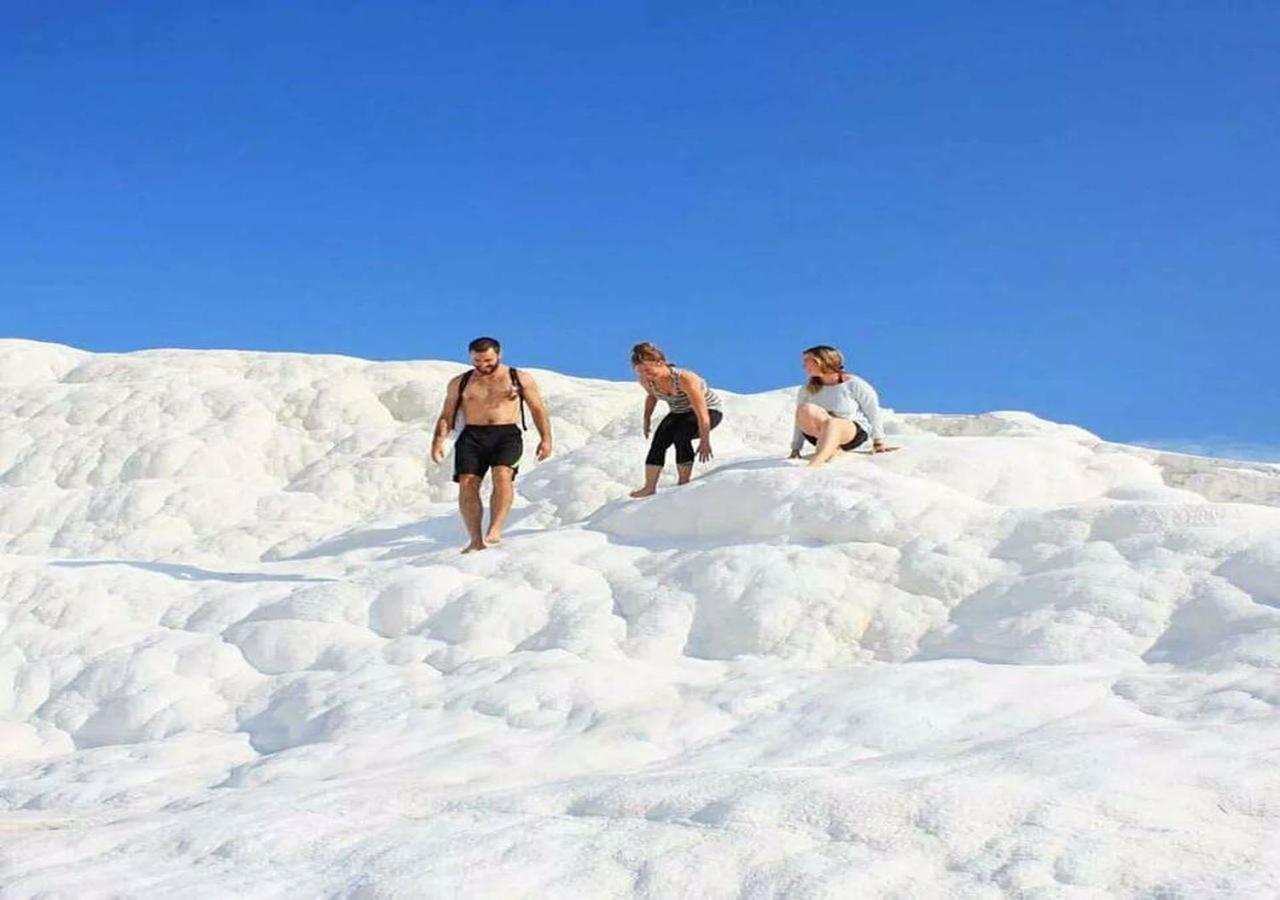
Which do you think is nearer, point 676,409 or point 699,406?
point 699,406

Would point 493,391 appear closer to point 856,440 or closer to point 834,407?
point 834,407

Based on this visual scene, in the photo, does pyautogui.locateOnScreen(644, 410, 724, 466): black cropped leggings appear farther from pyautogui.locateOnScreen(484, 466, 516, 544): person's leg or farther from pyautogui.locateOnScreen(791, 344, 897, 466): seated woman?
pyautogui.locateOnScreen(484, 466, 516, 544): person's leg

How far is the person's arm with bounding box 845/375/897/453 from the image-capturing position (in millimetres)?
9891

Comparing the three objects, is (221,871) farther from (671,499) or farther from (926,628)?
(671,499)

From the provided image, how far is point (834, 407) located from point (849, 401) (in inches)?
7.9

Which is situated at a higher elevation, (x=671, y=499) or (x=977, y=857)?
(x=671, y=499)

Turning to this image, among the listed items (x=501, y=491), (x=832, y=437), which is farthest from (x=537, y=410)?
(x=832, y=437)

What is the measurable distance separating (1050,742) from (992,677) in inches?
53.4

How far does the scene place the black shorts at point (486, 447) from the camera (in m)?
9.37

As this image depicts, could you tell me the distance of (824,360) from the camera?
9617mm

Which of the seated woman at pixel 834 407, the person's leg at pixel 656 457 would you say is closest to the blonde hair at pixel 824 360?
the seated woman at pixel 834 407

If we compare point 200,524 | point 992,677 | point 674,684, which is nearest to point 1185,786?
point 992,677

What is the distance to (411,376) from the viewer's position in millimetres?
18969

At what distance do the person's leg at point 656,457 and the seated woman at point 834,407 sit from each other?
3.93ft
